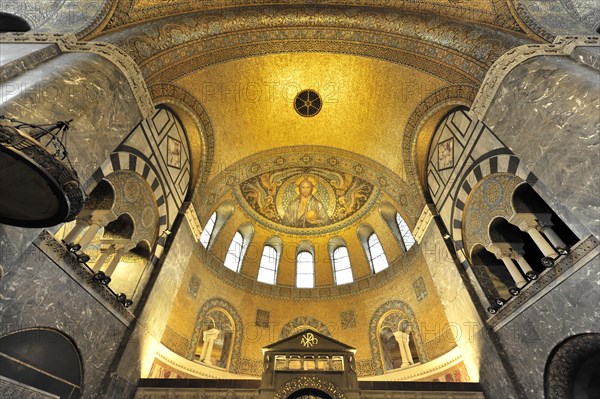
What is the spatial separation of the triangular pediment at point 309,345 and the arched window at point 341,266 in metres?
6.13

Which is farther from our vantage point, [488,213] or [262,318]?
[262,318]

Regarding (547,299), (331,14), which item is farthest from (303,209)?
(547,299)

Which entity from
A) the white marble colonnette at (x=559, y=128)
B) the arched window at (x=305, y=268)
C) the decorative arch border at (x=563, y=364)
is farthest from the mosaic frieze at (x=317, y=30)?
the arched window at (x=305, y=268)

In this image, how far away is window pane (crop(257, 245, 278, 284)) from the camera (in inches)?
543

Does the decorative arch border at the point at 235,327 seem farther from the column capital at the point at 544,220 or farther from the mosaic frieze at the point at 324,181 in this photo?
the column capital at the point at 544,220

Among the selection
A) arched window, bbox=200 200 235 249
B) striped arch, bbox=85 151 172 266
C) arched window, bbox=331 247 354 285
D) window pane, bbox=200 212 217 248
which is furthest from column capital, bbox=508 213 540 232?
arched window, bbox=200 200 235 249

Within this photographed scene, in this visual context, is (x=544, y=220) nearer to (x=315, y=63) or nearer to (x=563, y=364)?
(x=563, y=364)

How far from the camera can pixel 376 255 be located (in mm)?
13781

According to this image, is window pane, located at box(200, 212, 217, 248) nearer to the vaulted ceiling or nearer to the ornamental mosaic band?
the vaulted ceiling

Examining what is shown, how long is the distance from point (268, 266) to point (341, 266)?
3229 mm

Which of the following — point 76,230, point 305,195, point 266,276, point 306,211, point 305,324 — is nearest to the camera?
point 76,230

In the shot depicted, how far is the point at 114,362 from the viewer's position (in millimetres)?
6898

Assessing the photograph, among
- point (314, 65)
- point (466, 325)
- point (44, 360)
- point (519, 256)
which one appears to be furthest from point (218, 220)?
point (519, 256)

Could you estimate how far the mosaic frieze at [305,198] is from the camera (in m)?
14.2
